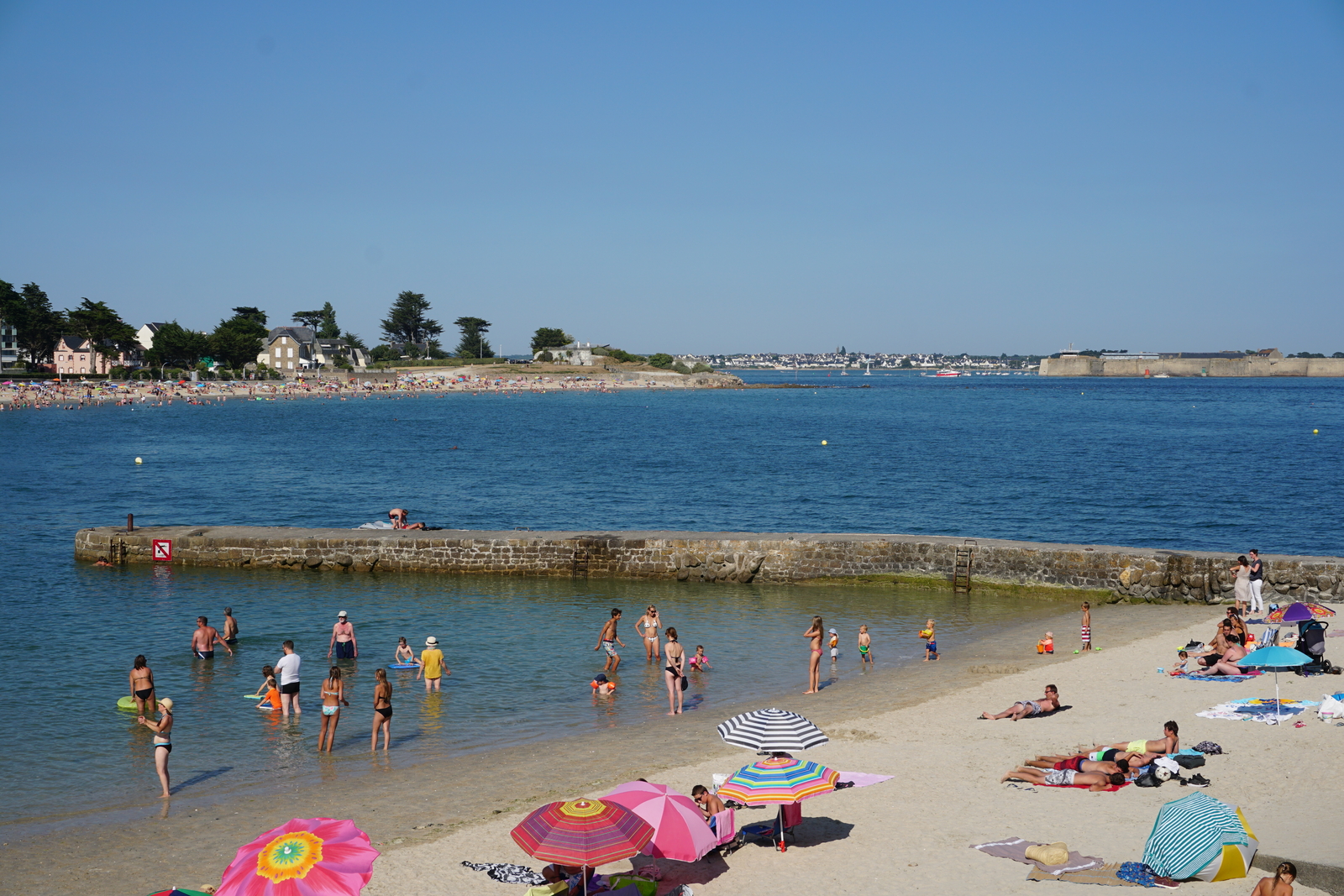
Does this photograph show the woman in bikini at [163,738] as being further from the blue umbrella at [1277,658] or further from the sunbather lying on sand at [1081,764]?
the blue umbrella at [1277,658]

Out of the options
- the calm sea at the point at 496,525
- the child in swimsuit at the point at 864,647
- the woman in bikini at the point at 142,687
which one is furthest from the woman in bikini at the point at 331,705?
the child in swimsuit at the point at 864,647

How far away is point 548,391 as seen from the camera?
559 ft

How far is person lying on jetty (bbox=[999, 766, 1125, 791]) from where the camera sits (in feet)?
38.2

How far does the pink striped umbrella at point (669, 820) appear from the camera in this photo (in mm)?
9117

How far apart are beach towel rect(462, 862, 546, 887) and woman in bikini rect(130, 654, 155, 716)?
24.9 feet

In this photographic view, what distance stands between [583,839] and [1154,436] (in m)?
83.0

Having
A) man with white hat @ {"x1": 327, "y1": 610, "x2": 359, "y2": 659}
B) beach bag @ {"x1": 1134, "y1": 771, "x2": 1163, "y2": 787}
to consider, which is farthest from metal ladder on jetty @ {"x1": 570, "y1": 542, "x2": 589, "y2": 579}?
beach bag @ {"x1": 1134, "y1": 771, "x2": 1163, "y2": 787}

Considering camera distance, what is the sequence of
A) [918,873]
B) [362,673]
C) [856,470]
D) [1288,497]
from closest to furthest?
[918,873] → [362,673] → [1288,497] → [856,470]

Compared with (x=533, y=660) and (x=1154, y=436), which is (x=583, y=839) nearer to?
(x=533, y=660)

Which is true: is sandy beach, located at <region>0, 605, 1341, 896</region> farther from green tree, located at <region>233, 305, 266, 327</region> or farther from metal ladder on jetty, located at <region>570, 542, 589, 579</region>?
green tree, located at <region>233, 305, 266, 327</region>

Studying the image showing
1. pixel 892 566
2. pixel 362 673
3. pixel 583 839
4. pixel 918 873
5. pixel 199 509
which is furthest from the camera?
pixel 199 509

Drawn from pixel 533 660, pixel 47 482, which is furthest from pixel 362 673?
pixel 47 482

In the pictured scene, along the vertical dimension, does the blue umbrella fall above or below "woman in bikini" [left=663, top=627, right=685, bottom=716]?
above

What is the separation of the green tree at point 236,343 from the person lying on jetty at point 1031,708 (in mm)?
145063
